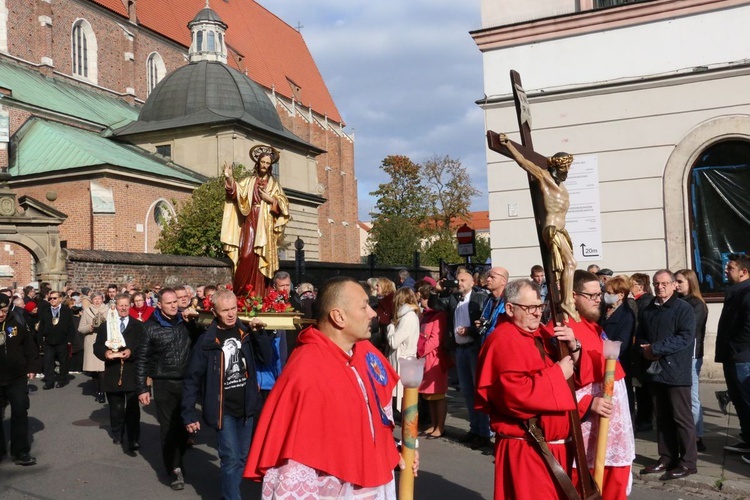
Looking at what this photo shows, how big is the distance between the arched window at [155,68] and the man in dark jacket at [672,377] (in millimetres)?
44801

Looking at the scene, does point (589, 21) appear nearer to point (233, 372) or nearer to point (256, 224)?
point (256, 224)

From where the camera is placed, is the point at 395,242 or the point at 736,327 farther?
the point at 395,242

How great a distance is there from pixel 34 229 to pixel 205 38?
24456 millimetres

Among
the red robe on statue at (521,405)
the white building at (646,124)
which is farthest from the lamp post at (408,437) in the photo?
the white building at (646,124)

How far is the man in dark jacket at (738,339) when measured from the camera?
6949mm

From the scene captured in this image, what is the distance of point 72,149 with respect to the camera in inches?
1304

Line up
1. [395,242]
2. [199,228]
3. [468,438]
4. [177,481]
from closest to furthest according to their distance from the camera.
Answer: [177,481], [468,438], [199,228], [395,242]

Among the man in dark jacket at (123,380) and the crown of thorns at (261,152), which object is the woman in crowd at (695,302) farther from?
the man in dark jacket at (123,380)

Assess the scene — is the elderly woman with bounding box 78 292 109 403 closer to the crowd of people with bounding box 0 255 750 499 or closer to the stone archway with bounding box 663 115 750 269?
the crowd of people with bounding box 0 255 750 499

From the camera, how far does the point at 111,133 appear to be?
38812 millimetres

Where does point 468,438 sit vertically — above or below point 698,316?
below

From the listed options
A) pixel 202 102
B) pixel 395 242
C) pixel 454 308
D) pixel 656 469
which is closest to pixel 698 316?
pixel 656 469

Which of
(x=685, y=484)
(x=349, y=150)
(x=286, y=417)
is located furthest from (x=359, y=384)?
(x=349, y=150)

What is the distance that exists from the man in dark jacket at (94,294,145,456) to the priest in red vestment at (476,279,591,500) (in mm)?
5614
